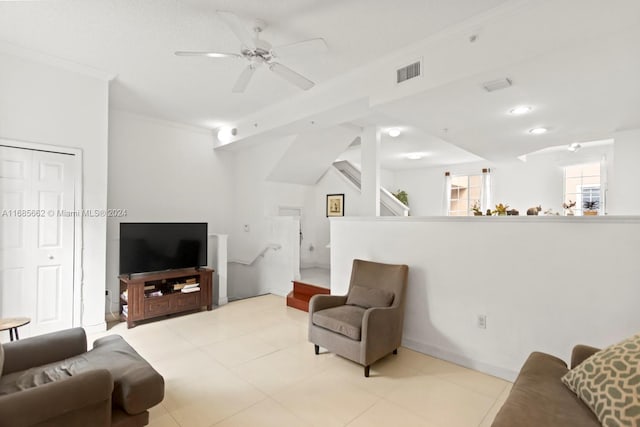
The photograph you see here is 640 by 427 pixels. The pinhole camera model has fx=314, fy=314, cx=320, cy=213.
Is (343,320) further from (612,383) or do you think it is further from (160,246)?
(160,246)

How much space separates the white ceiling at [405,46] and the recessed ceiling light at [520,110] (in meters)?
0.07

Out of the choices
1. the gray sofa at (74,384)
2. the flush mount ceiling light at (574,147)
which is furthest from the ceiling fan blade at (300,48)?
Answer: the flush mount ceiling light at (574,147)

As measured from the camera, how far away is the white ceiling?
7.32ft

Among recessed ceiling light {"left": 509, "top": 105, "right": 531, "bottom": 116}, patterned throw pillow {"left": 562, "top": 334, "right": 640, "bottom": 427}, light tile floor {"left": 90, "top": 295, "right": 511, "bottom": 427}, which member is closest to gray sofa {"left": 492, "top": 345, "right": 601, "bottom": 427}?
patterned throw pillow {"left": 562, "top": 334, "right": 640, "bottom": 427}

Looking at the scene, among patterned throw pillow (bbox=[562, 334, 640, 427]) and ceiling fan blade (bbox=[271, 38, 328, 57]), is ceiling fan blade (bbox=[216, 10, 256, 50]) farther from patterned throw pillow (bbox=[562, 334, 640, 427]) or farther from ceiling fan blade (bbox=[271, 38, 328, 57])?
patterned throw pillow (bbox=[562, 334, 640, 427])

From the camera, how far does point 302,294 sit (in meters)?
4.92

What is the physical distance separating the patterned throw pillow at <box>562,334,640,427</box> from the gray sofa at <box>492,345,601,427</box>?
5 cm

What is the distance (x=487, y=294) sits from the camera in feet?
9.53

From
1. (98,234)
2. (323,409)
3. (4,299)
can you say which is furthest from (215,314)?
(323,409)

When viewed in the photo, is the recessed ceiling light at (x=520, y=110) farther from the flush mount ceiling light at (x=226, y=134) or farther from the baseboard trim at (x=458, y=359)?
the flush mount ceiling light at (x=226, y=134)

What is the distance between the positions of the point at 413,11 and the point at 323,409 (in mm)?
3157

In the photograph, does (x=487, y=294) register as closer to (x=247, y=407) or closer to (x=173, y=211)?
(x=247, y=407)

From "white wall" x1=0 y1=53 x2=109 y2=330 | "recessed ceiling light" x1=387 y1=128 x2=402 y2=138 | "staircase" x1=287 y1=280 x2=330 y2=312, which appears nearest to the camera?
"white wall" x1=0 y1=53 x2=109 y2=330

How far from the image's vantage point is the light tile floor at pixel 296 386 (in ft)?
7.27
